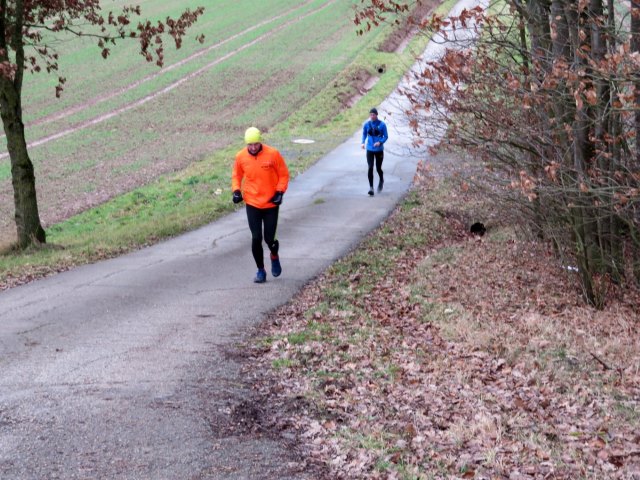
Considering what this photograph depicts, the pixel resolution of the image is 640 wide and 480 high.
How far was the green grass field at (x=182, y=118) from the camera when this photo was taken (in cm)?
2109

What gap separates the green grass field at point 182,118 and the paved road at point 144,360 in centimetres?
200

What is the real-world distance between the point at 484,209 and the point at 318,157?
10.1 m

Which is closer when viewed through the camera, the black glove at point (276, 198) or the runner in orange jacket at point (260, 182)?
the runner in orange jacket at point (260, 182)

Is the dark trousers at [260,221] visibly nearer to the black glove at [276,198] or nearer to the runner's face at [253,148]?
the black glove at [276,198]

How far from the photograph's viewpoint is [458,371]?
8.76 m

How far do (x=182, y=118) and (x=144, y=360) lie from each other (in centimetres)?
3453

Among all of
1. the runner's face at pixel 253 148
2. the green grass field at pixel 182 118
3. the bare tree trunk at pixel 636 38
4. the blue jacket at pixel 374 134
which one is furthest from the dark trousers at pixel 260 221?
the blue jacket at pixel 374 134

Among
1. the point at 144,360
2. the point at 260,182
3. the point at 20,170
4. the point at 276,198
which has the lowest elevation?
the point at 20,170

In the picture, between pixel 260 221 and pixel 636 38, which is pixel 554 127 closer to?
pixel 636 38

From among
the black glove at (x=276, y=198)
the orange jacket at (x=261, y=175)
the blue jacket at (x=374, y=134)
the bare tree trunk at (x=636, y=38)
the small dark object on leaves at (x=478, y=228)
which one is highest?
the bare tree trunk at (x=636, y=38)

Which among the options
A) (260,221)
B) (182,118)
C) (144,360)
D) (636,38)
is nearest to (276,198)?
(260,221)

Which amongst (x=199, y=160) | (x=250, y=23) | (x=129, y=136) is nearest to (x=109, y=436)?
(x=199, y=160)

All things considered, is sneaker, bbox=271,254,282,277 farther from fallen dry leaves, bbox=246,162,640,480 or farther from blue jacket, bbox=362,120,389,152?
blue jacket, bbox=362,120,389,152

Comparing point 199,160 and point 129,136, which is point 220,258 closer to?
point 199,160
